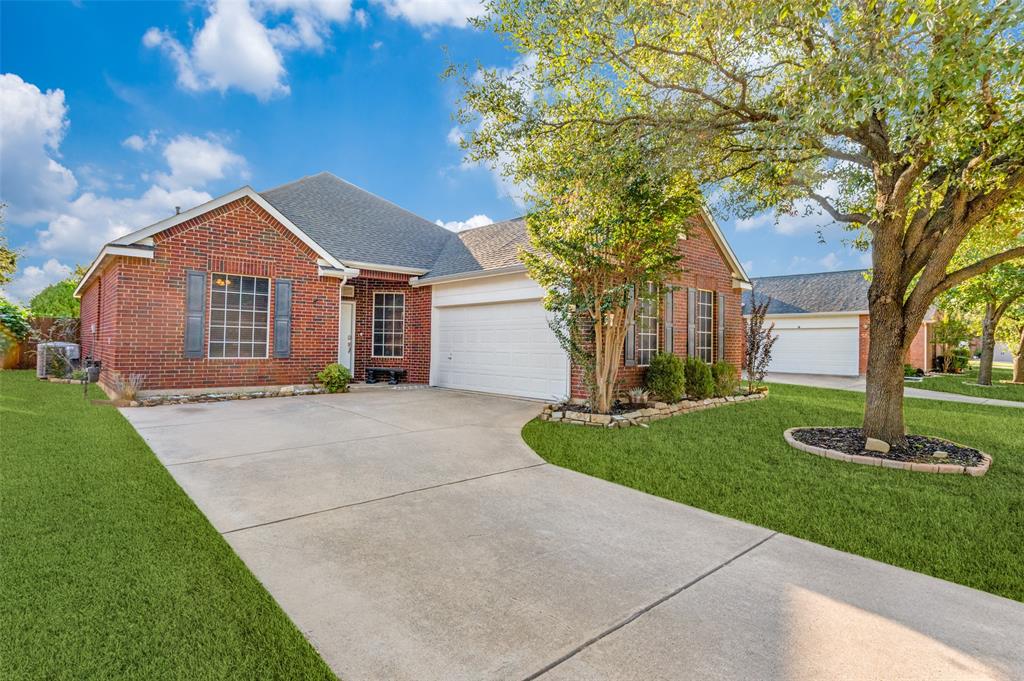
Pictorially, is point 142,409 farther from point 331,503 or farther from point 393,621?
point 393,621

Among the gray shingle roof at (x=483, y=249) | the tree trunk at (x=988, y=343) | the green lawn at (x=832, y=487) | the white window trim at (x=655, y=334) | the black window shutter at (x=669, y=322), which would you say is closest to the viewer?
the green lawn at (x=832, y=487)

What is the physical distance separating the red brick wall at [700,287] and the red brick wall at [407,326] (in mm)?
5363

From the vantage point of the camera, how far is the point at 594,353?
8.87 metres

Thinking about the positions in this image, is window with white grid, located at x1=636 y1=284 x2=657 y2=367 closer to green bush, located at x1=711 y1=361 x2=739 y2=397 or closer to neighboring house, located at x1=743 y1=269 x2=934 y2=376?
green bush, located at x1=711 y1=361 x2=739 y2=397

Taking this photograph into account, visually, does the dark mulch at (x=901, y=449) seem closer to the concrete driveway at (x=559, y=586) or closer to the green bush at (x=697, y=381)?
the green bush at (x=697, y=381)

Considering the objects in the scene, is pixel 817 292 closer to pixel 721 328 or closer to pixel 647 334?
pixel 721 328

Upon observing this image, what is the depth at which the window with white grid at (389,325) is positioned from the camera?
13930 mm

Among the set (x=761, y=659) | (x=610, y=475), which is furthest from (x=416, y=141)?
(x=761, y=659)

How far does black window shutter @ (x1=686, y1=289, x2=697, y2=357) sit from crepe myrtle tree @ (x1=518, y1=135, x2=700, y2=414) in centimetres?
374

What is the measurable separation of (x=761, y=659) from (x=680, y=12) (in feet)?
24.1

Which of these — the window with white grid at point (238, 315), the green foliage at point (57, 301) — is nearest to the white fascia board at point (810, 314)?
the window with white grid at point (238, 315)

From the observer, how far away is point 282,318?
11.0 m

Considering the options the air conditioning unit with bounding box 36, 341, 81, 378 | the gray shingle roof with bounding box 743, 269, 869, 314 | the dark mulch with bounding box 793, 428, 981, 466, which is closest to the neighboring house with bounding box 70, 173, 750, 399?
the air conditioning unit with bounding box 36, 341, 81, 378

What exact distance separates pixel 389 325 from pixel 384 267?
1.81m
